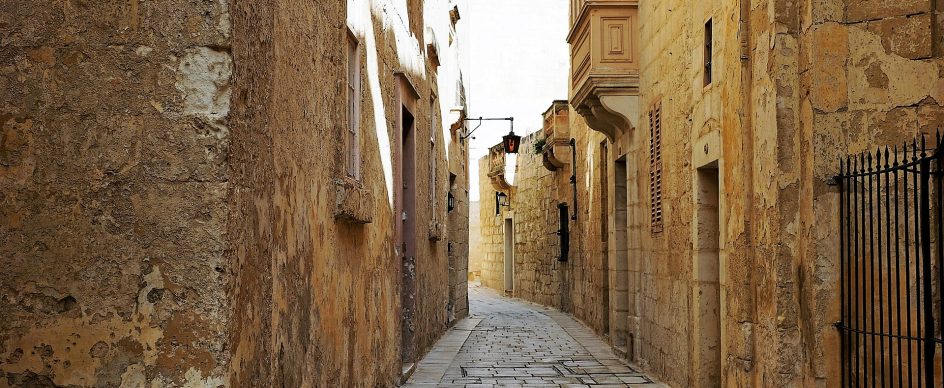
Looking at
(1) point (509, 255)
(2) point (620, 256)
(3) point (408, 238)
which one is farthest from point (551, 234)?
(3) point (408, 238)

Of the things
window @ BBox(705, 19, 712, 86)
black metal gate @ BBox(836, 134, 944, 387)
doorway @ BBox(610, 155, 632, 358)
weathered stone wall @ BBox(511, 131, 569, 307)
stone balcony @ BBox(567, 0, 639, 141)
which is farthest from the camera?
weathered stone wall @ BBox(511, 131, 569, 307)

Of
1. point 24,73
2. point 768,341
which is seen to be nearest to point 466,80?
point 768,341

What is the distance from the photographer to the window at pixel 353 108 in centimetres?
711

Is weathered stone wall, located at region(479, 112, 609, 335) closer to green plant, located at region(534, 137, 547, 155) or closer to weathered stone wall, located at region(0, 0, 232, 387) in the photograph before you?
green plant, located at region(534, 137, 547, 155)

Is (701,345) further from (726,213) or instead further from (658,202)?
(658,202)

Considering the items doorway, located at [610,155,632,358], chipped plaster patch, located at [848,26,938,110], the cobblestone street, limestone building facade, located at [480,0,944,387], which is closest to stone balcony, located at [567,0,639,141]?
limestone building facade, located at [480,0,944,387]

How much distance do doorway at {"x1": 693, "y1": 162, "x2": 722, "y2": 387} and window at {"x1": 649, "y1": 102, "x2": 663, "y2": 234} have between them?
186 centimetres

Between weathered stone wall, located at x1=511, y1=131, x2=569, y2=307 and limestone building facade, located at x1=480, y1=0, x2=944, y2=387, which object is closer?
limestone building facade, located at x1=480, y1=0, x2=944, y2=387

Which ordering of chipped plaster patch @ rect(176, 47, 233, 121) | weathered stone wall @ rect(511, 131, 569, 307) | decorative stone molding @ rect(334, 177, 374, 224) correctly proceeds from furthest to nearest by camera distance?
weathered stone wall @ rect(511, 131, 569, 307), decorative stone molding @ rect(334, 177, 374, 224), chipped plaster patch @ rect(176, 47, 233, 121)

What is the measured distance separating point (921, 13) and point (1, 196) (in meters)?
5.09

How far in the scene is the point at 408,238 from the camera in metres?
11.4

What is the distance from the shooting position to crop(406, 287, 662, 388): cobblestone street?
10.4m

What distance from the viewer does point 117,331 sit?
356 centimetres

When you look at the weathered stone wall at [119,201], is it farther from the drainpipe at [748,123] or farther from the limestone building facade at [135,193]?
the drainpipe at [748,123]
